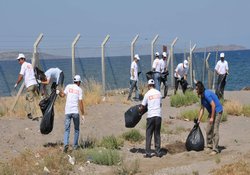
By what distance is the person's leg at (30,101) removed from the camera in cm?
1600

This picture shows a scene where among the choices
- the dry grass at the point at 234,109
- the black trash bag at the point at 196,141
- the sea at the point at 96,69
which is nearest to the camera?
the black trash bag at the point at 196,141

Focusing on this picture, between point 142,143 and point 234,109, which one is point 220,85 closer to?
point 234,109

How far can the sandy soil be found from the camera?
1177 cm

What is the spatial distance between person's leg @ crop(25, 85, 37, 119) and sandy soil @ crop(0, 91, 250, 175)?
287mm

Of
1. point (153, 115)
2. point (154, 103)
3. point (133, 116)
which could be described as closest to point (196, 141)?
point (153, 115)

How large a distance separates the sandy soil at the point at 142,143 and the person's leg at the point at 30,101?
0.94 feet

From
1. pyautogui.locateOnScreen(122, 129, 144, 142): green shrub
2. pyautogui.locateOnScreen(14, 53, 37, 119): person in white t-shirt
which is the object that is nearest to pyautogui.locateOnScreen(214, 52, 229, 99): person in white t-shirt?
pyautogui.locateOnScreen(122, 129, 144, 142): green shrub

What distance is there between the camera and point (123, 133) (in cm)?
1567

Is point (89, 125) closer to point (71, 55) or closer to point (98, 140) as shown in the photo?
point (98, 140)

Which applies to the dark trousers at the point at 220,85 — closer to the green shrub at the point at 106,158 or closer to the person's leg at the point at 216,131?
the person's leg at the point at 216,131

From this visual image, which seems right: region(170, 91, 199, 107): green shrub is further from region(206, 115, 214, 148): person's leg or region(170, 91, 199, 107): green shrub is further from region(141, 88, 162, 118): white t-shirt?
region(141, 88, 162, 118): white t-shirt

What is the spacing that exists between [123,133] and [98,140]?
124 centimetres

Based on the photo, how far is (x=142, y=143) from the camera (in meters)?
15.3

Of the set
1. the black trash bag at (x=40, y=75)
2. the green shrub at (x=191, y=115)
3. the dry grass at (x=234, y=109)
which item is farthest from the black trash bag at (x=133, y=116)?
the dry grass at (x=234, y=109)
